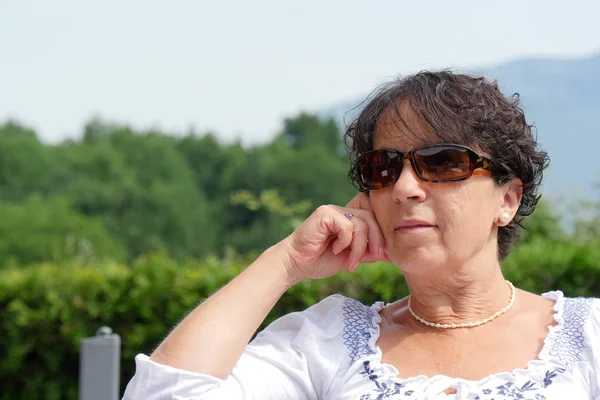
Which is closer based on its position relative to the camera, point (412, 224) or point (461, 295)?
point (412, 224)

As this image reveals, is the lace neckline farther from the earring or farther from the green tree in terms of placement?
the green tree

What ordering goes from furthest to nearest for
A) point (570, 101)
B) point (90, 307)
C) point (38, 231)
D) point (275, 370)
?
point (38, 231) → point (570, 101) → point (90, 307) → point (275, 370)

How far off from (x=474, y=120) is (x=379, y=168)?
0.27 metres

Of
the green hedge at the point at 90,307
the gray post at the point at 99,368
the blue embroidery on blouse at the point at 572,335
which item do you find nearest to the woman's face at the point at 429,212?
the blue embroidery on blouse at the point at 572,335

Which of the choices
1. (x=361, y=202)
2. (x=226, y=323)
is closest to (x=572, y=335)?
(x=361, y=202)

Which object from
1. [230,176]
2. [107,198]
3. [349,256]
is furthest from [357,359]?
[230,176]

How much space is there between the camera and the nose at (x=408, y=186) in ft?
7.27

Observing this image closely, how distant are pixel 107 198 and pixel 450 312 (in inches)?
1845

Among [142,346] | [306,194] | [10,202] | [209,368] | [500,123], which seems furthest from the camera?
[306,194]

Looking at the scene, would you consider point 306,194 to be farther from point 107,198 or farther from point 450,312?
point 450,312

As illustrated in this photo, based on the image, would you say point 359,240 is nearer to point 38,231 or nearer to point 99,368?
point 99,368

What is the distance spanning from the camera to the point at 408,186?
2.22 metres

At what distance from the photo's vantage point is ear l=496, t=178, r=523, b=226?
2369 mm

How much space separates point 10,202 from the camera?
155ft
